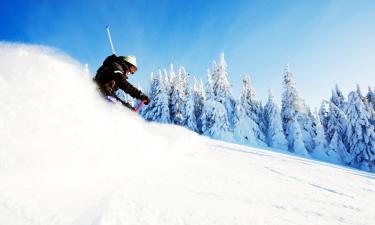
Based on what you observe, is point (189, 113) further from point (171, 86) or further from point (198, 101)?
point (198, 101)


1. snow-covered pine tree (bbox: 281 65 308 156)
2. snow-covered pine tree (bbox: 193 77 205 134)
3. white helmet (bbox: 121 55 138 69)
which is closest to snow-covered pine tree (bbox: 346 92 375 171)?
snow-covered pine tree (bbox: 281 65 308 156)

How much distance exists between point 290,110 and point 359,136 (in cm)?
965

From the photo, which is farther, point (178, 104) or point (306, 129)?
point (178, 104)

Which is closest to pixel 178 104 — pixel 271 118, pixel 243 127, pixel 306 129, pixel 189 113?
pixel 189 113

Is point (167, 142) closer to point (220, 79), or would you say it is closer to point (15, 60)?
point (15, 60)

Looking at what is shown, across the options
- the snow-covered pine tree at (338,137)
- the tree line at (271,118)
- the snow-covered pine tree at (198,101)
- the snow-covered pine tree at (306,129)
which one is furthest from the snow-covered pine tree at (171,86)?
the snow-covered pine tree at (338,137)

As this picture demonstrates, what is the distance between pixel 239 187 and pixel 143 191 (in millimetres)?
2080

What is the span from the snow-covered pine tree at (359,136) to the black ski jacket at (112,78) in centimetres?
3903

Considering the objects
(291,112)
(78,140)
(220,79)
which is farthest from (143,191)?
(291,112)

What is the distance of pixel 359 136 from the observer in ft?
119

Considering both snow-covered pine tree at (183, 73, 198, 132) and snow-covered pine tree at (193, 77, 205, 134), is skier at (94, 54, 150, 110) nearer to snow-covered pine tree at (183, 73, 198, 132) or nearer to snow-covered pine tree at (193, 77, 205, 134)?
snow-covered pine tree at (183, 73, 198, 132)

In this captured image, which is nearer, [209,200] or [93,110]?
[209,200]

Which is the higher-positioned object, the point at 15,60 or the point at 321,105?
the point at 321,105

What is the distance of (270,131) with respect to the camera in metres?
40.6
